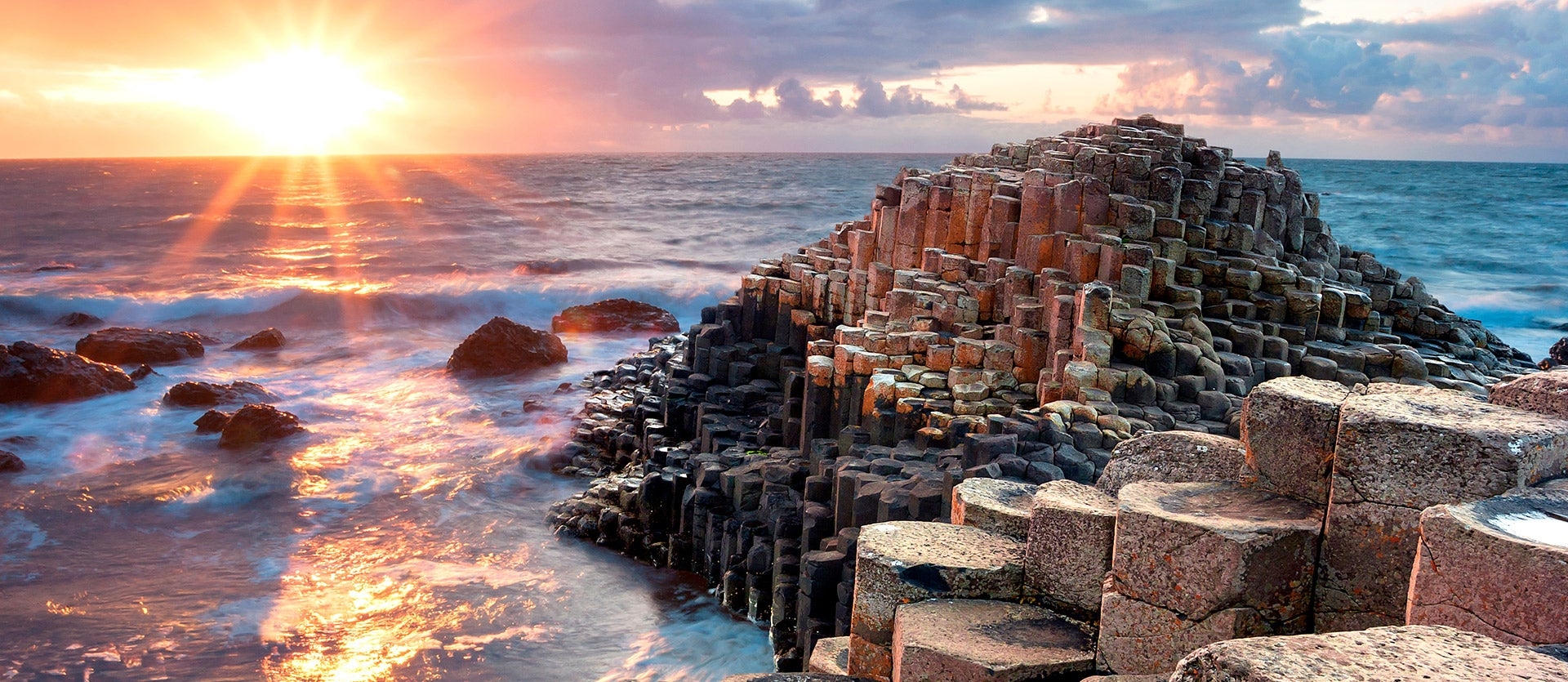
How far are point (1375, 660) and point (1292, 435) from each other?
1.60m

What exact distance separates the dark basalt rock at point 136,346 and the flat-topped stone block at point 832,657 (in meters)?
21.8

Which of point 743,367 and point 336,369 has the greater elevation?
point 743,367

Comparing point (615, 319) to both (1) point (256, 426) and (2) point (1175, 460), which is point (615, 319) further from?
(2) point (1175, 460)

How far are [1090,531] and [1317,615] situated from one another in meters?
0.99

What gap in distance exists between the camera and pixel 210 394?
19.8 m

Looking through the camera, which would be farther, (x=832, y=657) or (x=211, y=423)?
(x=211, y=423)

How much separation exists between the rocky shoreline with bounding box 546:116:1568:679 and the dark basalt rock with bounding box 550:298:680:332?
8501mm

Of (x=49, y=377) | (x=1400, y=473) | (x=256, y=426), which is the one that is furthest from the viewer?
(x=49, y=377)

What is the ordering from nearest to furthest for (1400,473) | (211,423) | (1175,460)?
(1400,473), (1175,460), (211,423)

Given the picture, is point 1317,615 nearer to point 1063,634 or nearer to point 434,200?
point 1063,634

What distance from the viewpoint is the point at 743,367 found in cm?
1648

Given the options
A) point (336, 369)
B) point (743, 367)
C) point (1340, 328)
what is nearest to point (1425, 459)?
point (1340, 328)

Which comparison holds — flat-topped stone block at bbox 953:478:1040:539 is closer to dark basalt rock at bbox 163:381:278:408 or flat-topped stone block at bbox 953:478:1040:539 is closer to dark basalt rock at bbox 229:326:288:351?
dark basalt rock at bbox 163:381:278:408

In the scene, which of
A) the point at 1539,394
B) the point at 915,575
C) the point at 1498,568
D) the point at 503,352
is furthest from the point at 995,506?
the point at 503,352
